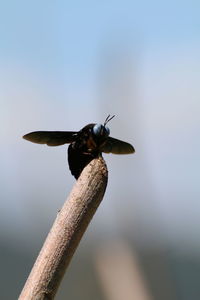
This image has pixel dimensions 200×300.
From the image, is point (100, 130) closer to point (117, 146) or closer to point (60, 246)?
point (117, 146)

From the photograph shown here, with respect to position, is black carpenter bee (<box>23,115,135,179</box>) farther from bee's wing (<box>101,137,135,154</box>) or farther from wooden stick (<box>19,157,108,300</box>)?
wooden stick (<box>19,157,108,300</box>)

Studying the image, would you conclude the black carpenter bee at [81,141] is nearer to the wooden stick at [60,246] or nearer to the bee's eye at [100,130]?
the bee's eye at [100,130]

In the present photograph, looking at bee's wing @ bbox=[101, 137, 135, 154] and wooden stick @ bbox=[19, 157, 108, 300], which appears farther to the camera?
bee's wing @ bbox=[101, 137, 135, 154]

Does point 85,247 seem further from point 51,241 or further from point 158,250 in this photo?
point 51,241


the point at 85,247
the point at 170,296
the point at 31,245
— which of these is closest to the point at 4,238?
the point at 31,245

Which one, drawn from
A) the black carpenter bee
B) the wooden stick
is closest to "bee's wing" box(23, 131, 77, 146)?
the black carpenter bee

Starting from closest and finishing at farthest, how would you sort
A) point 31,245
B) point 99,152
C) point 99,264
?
point 99,152 < point 99,264 < point 31,245

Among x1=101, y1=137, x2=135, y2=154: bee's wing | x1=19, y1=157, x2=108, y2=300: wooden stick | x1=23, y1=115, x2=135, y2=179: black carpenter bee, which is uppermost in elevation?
x1=101, y1=137, x2=135, y2=154: bee's wing

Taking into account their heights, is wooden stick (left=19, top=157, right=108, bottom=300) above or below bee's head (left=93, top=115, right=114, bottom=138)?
below
